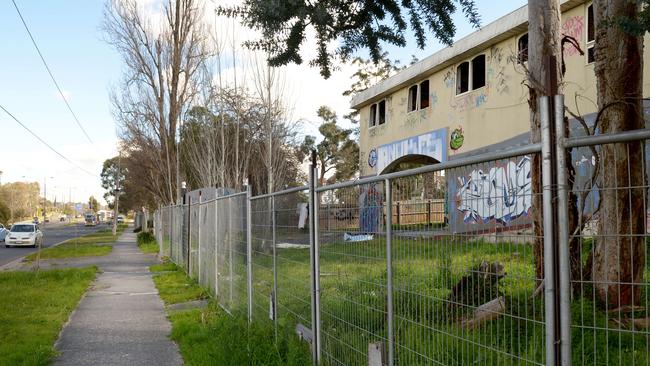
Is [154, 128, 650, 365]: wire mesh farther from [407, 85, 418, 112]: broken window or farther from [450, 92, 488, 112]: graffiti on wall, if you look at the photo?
[407, 85, 418, 112]: broken window

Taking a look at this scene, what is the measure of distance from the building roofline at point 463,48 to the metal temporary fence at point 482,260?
492 inches

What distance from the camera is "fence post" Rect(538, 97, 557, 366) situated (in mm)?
2287

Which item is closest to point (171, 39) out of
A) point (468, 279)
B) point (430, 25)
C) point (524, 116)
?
point (524, 116)

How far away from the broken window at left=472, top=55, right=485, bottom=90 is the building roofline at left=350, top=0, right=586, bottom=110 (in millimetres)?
414

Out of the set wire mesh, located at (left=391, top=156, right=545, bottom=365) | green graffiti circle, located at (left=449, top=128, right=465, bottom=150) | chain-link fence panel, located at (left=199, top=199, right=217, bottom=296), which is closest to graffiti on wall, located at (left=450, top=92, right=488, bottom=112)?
green graffiti circle, located at (left=449, top=128, right=465, bottom=150)

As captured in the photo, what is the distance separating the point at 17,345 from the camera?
23.9 ft

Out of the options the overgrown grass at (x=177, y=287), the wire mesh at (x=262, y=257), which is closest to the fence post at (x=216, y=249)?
the overgrown grass at (x=177, y=287)

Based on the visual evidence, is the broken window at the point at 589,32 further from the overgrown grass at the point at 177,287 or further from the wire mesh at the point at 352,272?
the wire mesh at the point at 352,272

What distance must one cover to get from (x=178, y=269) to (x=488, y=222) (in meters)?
16.2

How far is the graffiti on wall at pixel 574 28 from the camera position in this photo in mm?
16172

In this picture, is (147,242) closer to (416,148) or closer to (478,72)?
(416,148)

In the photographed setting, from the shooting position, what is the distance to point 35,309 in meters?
10.2

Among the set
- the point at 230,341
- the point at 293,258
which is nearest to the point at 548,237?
the point at 293,258

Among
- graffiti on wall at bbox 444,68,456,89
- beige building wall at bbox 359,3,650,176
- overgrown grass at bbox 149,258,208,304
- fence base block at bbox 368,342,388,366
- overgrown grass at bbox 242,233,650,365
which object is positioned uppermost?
graffiti on wall at bbox 444,68,456,89
